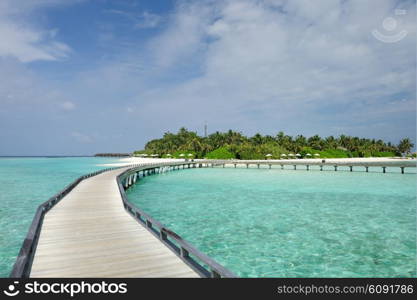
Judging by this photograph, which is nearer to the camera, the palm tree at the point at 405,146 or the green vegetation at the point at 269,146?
the green vegetation at the point at 269,146

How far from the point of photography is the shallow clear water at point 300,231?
796cm

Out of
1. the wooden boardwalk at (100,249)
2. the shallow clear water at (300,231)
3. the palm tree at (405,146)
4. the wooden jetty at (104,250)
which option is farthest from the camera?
the palm tree at (405,146)

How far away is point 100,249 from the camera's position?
6.50m

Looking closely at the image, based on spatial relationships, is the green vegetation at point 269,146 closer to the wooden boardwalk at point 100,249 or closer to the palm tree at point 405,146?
the palm tree at point 405,146

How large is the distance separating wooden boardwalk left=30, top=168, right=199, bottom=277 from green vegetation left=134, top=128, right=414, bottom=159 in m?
67.6

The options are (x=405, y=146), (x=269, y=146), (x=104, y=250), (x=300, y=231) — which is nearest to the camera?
(x=104, y=250)

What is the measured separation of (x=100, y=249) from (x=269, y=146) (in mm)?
78326

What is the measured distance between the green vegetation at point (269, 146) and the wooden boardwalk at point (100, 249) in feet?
222

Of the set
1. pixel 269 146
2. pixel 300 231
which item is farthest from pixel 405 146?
pixel 300 231

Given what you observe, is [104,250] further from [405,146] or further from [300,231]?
[405,146]

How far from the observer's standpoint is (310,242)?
993 centimetres

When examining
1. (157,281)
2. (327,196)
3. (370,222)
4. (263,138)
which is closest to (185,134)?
(263,138)

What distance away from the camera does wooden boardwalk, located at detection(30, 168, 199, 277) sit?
17.2 ft

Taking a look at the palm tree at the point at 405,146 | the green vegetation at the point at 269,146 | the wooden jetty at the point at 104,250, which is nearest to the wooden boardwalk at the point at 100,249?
the wooden jetty at the point at 104,250
